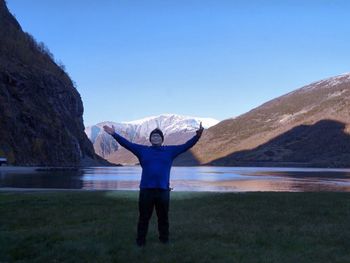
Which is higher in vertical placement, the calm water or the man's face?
the man's face

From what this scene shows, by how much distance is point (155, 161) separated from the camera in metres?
11.6

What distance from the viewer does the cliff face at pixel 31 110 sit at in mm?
105250

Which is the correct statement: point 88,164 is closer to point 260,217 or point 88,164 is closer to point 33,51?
point 33,51

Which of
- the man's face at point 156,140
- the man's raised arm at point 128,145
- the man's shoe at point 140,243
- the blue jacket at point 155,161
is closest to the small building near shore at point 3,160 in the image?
the man's raised arm at point 128,145

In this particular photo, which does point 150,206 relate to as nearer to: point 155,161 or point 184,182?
point 155,161

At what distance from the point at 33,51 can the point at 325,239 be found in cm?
15386

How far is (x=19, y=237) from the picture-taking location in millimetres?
12320

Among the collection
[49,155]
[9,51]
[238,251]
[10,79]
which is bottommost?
[238,251]

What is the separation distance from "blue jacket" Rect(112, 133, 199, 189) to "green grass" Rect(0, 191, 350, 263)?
1325mm

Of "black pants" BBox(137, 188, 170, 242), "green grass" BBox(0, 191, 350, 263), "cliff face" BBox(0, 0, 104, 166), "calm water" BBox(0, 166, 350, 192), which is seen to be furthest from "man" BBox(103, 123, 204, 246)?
"cliff face" BBox(0, 0, 104, 166)

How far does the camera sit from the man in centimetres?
1152

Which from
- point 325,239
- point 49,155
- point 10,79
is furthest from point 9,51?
point 325,239

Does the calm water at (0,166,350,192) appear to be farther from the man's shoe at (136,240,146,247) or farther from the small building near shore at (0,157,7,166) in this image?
the man's shoe at (136,240,146,247)

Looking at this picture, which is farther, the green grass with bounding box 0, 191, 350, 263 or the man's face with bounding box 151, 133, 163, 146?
the man's face with bounding box 151, 133, 163, 146
